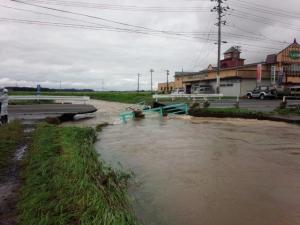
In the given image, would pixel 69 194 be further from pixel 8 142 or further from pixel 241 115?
pixel 241 115

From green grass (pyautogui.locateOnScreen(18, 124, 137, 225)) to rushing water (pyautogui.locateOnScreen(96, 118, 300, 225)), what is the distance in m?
0.81

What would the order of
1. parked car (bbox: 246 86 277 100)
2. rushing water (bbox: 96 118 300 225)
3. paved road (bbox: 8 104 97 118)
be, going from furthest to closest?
parked car (bbox: 246 86 277 100) < paved road (bbox: 8 104 97 118) < rushing water (bbox: 96 118 300 225)

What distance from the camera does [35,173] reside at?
5.80 meters

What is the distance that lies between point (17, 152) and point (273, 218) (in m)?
5.98

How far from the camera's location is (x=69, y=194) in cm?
457

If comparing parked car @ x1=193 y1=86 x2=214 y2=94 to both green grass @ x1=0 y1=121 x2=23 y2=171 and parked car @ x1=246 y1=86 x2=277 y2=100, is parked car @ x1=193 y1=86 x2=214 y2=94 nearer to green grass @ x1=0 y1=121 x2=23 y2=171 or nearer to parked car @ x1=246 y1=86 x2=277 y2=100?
parked car @ x1=246 y1=86 x2=277 y2=100

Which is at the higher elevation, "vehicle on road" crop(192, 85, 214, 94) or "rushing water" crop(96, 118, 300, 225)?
"vehicle on road" crop(192, 85, 214, 94)

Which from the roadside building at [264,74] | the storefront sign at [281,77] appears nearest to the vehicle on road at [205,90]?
the roadside building at [264,74]

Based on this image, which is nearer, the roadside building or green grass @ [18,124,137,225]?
green grass @ [18,124,137,225]

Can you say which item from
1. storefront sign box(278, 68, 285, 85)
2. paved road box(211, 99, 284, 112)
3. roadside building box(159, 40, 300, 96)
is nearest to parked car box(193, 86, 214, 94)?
roadside building box(159, 40, 300, 96)

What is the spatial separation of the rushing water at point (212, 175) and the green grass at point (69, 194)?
0.81 m

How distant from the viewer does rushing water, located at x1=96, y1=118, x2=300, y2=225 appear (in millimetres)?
5531

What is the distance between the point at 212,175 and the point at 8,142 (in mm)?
5468

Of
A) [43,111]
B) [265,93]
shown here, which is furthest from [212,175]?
[265,93]
